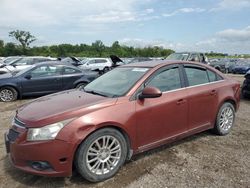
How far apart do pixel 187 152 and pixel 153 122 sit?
37.6 inches

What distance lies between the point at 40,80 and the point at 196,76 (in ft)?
21.8

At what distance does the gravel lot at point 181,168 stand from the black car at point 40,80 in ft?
16.7

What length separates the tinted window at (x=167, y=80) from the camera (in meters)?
4.31

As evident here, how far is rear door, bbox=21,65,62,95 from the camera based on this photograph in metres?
9.84

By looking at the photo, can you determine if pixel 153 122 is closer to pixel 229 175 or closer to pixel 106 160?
pixel 106 160

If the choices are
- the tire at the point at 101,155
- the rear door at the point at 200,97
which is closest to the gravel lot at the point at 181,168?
the tire at the point at 101,155

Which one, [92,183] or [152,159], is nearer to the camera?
[92,183]

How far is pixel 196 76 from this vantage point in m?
4.97

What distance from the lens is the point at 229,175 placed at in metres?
3.73

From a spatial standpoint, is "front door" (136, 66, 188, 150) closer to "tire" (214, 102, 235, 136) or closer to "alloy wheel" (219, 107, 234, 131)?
"tire" (214, 102, 235, 136)

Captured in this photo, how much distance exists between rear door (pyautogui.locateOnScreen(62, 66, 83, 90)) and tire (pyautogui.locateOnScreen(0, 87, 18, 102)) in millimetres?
1756

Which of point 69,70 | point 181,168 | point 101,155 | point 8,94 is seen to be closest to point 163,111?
point 181,168

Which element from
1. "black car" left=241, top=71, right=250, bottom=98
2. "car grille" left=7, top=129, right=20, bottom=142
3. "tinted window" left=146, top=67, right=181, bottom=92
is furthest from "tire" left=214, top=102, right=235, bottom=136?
"black car" left=241, top=71, right=250, bottom=98

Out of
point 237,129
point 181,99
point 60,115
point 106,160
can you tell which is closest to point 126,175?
point 106,160
